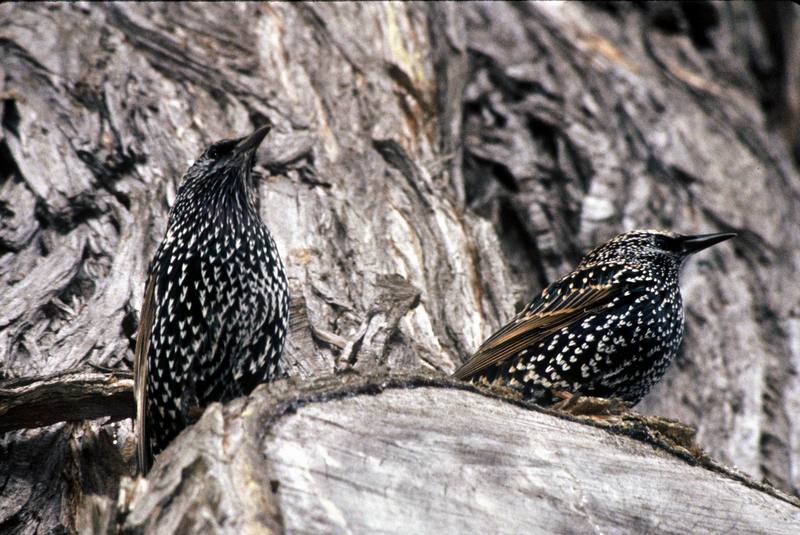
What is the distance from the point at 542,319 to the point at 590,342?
257 mm

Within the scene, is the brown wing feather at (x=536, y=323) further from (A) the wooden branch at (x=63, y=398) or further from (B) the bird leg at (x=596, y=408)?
(A) the wooden branch at (x=63, y=398)

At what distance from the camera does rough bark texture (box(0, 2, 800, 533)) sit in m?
4.39

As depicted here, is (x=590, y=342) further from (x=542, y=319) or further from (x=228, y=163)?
(x=228, y=163)

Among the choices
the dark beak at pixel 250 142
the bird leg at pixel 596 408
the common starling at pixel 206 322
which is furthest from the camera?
the dark beak at pixel 250 142

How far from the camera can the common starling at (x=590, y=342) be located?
4.71 m

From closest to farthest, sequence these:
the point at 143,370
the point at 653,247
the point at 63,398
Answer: the point at 63,398 < the point at 143,370 < the point at 653,247

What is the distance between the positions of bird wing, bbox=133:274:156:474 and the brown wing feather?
1315 millimetres

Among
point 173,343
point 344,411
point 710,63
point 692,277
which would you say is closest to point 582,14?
point 710,63

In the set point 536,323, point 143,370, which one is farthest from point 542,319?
point 143,370

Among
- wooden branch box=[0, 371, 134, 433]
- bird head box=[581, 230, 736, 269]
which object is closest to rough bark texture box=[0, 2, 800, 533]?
wooden branch box=[0, 371, 134, 433]

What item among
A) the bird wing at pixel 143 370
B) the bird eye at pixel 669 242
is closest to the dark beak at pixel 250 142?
the bird wing at pixel 143 370

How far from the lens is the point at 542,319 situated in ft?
16.0

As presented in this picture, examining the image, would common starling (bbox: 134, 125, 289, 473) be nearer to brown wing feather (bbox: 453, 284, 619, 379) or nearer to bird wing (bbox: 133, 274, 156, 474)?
bird wing (bbox: 133, 274, 156, 474)

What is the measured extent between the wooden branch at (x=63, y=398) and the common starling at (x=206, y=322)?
0.11 metres
